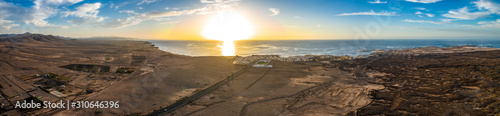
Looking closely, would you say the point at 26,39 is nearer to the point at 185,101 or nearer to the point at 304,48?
the point at 185,101

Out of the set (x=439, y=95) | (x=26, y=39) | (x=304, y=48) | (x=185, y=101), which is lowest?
(x=185, y=101)

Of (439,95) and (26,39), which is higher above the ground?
(26,39)

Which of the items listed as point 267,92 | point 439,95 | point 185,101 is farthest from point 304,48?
point 185,101

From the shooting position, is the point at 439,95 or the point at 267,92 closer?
the point at 439,95

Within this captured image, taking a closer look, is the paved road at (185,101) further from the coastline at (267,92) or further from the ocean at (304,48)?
the ocean at (304,48)

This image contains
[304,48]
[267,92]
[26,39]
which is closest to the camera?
[267,92]

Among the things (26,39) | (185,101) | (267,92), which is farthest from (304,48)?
(26,39)

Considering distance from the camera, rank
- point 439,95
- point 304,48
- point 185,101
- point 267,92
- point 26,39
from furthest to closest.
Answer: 1. point 304,48
2. point 26,39
3. point 267,92
4. point 439,95
5. point 185,101

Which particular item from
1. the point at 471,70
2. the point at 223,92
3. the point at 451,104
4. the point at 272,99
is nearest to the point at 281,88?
the point at 272,99

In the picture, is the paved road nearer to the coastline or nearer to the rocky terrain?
the coastline

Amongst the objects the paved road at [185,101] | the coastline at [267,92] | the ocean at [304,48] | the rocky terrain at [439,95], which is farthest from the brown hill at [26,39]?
the rocky terrain at [439,95]

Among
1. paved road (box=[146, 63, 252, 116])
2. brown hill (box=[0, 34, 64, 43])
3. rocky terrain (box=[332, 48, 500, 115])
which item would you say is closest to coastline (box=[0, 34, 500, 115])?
rocky terrain (box=[332, 48, 500, 115])
